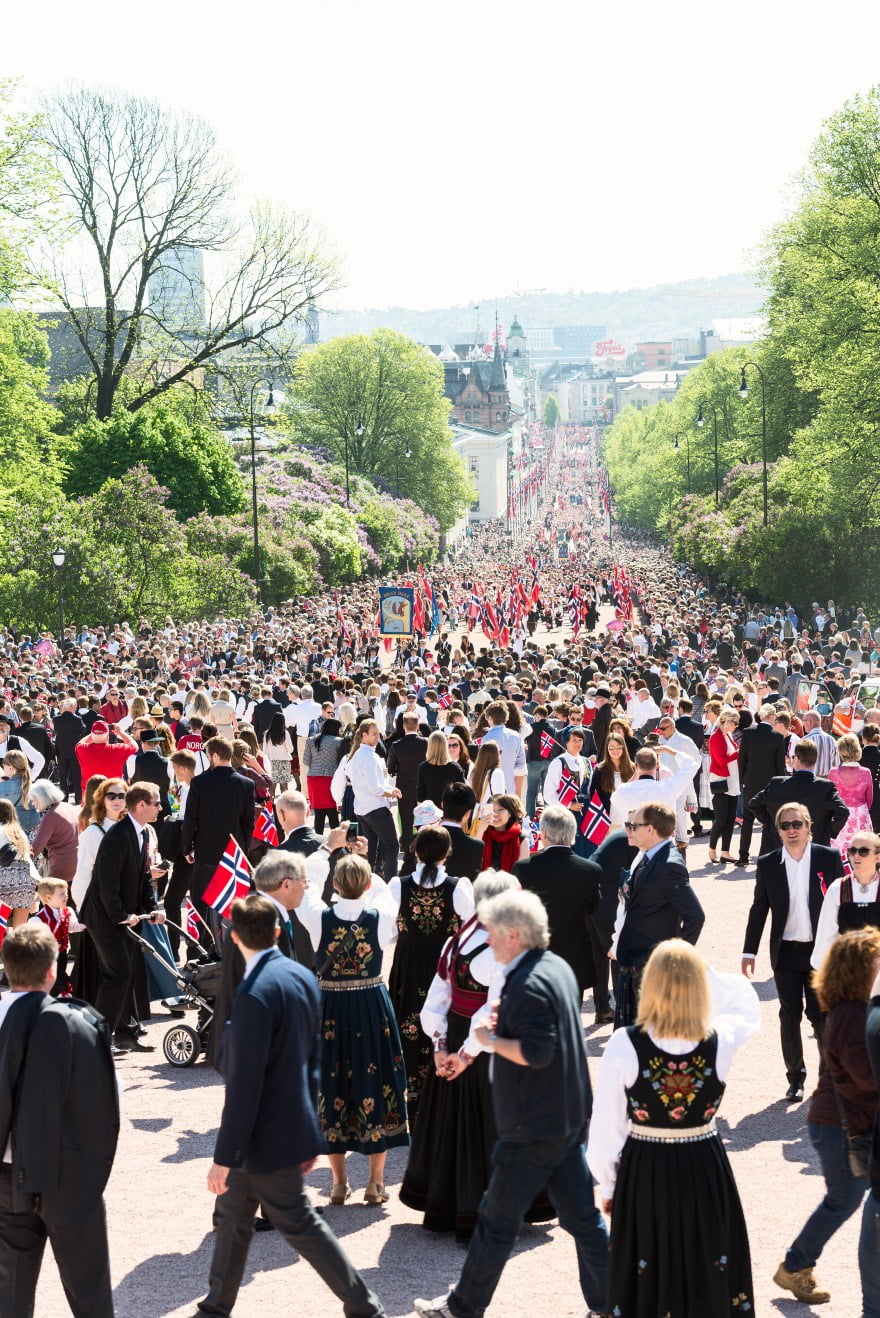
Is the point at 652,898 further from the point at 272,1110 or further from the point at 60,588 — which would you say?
the point at 60,588

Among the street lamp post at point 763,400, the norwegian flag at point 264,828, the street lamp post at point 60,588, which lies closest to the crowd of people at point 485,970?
the norwegian flag at point 264,828

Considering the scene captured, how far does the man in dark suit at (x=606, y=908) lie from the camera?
9.77 metres

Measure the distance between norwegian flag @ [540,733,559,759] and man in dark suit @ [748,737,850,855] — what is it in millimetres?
5189

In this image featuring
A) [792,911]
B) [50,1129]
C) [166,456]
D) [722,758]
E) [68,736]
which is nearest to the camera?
[50,1129]

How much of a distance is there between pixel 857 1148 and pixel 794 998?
290cm

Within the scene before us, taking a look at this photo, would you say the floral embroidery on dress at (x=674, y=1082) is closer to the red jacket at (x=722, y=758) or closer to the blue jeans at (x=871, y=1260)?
the blue jeans at (x=871, y=1260)

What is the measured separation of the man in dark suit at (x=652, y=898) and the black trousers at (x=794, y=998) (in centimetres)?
80

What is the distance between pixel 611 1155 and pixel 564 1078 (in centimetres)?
35

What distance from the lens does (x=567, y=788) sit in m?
13.0

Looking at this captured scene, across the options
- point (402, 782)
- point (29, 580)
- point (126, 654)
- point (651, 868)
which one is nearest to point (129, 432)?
point (29, 580)

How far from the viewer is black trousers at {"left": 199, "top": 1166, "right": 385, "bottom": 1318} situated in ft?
19.3

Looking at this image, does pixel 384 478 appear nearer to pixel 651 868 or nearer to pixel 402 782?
pixel 402 782

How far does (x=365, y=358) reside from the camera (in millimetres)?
86562

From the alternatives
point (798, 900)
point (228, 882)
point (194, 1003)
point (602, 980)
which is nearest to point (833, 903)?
point (798, 900)
